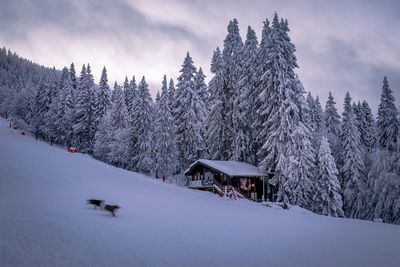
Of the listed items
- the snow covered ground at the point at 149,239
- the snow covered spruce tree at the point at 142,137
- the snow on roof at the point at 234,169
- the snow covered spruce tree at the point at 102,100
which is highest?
the snow covered spruce tree at the point at 102,100

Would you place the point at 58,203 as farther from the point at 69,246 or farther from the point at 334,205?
the point at 334,205

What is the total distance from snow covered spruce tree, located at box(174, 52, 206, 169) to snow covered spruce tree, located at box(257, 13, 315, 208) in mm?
14816

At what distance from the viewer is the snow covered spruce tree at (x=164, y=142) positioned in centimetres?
5206

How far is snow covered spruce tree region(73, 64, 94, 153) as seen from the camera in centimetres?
6419

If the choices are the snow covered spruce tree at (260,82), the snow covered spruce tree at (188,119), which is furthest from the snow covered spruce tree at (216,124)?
the snow covered spruce tree at (260,82)

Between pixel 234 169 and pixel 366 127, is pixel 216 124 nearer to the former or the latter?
pixel 234 169

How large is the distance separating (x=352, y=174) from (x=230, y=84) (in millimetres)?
21083

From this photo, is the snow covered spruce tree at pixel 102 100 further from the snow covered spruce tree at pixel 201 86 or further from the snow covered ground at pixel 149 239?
the snow covered ground at pixel 149 239

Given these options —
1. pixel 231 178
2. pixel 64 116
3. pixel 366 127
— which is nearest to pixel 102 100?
pixel 64 116

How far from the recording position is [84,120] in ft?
211

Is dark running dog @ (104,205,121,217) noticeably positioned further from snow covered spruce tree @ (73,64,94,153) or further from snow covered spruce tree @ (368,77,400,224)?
snow covered spruce tree @ (73,64,94,153)

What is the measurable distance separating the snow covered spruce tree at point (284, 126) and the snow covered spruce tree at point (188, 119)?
583 inches

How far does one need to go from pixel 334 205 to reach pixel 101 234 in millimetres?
35027

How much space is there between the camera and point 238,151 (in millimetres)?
43312
